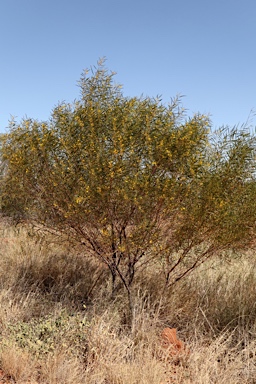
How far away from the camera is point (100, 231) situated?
6047 millimetres

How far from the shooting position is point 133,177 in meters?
5.40

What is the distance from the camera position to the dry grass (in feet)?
14.3

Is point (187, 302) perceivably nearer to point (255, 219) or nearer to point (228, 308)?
point (228, 308)

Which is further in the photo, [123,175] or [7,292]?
[7,292]

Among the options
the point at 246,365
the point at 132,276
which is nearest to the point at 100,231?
the point at 132,276

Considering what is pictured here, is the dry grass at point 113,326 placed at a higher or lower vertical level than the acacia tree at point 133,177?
lower

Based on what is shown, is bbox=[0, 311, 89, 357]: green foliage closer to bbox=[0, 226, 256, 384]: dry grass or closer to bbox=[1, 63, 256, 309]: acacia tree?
bbox=[0, 226, 256, 384]: dry grass

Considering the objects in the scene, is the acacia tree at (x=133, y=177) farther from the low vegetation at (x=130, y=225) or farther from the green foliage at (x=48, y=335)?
the green foliage at (x=48, y=335)

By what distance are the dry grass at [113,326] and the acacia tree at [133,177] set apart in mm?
755

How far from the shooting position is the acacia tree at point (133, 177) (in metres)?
5.41

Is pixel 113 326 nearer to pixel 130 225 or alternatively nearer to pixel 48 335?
pixel 48 335

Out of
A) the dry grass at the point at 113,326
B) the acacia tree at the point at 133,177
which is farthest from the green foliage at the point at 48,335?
the acacia tree at the point at 133,177

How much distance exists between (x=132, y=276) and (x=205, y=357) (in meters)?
1.91

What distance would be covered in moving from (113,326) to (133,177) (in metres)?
2.05
